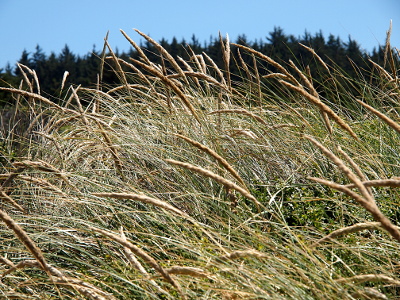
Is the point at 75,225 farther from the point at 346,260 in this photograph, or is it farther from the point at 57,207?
the point at 346,260

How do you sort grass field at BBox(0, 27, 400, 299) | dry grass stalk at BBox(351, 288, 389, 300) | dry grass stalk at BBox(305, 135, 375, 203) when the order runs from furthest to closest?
grass field at BBox(0, 27, 400, 299)
dry grass stalk at BBox(351, 288, 389, 300)
dry grass stalk at BBox(305, 135, 375, 203)

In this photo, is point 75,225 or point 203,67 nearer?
point 75,225

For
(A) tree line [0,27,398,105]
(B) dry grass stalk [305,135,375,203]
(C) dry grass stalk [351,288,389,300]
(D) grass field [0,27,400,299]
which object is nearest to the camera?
(B) dry grass stalk [305,135,375,203]

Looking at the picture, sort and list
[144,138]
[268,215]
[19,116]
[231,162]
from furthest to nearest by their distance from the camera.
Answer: [19,116] → [144,138] → [231,162] → [268,215]

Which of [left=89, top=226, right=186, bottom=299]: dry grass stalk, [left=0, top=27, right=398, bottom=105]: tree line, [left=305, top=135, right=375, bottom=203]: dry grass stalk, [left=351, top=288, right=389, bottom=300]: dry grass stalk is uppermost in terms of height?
[left=0, top=27, right=398, bottom=105]: tree line

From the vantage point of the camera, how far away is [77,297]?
2.11 metres

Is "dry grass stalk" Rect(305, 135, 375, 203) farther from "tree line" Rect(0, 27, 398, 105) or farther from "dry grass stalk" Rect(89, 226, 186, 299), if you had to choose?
"tree line" Rect(0, 27, 398, 105)

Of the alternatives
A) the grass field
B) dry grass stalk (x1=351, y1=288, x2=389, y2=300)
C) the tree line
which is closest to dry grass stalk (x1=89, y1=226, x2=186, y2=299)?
the grass field

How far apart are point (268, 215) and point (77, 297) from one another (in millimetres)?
1261

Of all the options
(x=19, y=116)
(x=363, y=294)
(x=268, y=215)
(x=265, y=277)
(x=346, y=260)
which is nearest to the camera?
(x=363, y=294)

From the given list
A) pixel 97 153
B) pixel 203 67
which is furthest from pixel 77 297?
pixel 203 67

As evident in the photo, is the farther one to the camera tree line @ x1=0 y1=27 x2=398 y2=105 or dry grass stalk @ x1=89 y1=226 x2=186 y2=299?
tree line @ x1=0 y1=27 x2=398 y2=105

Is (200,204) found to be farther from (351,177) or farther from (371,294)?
(351,177)

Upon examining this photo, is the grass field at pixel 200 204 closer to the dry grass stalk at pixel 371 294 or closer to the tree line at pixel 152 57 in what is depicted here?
the dry grass stalk at pixel 371 294
